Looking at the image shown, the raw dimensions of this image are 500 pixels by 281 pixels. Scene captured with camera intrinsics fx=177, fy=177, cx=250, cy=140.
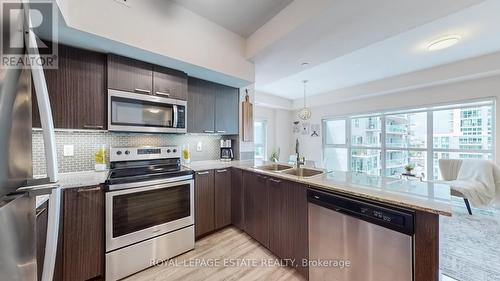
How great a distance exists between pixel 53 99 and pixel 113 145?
66cm

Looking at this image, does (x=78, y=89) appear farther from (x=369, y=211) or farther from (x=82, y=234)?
(x=369, y=211)

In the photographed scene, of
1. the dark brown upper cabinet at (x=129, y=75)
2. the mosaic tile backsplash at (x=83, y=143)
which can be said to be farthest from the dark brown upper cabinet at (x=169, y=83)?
the mosaic tile backsplash at (x=83, y=143)

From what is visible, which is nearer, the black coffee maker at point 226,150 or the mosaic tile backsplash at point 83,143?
the mosaic tile backsplash at point 83,143

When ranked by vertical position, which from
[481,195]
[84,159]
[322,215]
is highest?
[84,159]

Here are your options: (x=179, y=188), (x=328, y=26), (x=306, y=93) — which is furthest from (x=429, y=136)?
(x=179, y=188)

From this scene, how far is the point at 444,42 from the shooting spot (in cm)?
243

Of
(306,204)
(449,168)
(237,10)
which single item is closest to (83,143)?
(237,10)

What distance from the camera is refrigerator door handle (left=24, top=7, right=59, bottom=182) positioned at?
57 centimetres

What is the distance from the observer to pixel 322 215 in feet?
4.74

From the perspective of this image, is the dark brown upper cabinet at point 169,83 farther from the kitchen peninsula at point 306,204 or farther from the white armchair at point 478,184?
the white armchair at point 478,184

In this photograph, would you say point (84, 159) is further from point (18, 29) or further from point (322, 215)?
point (322, 215)

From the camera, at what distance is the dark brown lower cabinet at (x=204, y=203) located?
2186mm

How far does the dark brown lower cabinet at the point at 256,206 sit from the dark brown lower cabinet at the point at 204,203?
17.4 inches

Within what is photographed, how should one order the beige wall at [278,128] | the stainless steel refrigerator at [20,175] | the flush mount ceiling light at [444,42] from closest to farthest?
the stainless steel refrigerator at [20,175]
the flush mount ceiling light at [444,42]
the beige wall at [278,128]
